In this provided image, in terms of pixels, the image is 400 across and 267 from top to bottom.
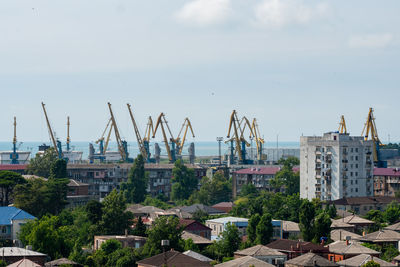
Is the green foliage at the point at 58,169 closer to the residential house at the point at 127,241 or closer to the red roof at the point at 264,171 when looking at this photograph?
the residential house at the point at 127,241

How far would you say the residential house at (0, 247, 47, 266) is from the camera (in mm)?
63531

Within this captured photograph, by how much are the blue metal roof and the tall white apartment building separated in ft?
150

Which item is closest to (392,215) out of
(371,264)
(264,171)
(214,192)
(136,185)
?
(371,264)

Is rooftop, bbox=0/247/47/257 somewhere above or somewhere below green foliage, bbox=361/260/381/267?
below

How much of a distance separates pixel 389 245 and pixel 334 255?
26.8 ft

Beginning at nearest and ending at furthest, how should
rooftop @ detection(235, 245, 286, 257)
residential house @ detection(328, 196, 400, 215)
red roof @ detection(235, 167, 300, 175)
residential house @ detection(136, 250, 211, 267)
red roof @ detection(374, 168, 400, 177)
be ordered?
residential house @ detection(136, 250, 211, 267) < rooftop @ detection(235, 245, 286, 257) < residential house @ detection(328, 196, 400, 215) < red roof @ detection(374, 168, 400, 177) < red roof @ detection(235, 167, 300, 175)

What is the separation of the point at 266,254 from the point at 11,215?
28410mm

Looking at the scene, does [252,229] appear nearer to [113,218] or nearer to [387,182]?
[113,218]

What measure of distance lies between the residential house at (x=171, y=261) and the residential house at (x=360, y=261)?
9623mm

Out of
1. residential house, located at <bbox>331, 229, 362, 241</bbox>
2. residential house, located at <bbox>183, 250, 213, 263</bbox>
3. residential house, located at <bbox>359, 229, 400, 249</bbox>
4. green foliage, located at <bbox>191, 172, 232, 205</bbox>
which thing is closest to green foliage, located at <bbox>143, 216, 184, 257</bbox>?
residential house, located at <bbox>183, 250, 213, 263</bbox>

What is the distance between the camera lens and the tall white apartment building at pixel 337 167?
117812 millimetres

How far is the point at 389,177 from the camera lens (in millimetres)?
131250

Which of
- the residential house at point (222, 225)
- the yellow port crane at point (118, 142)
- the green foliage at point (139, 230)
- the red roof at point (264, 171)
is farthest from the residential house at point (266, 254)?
the yellow port crane at point (118, 142)

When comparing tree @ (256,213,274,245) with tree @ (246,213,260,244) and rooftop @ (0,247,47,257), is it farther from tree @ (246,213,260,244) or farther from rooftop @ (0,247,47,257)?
rooftop @ (0,247,47,257)
